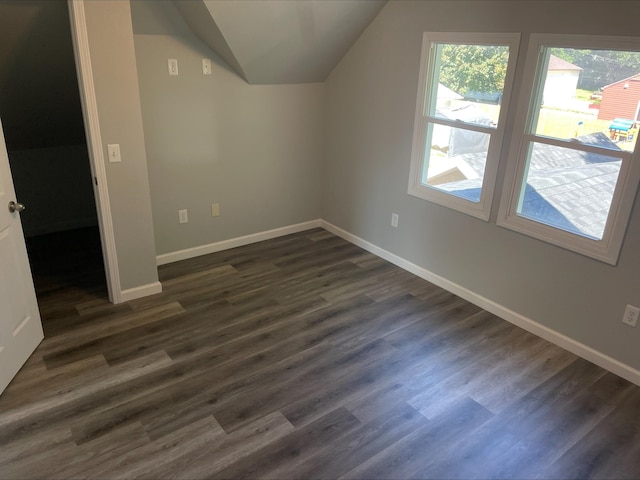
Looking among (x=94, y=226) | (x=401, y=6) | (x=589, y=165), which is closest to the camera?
(x=589, y=165)

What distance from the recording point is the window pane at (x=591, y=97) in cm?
253

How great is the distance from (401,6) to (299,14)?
0.79 m

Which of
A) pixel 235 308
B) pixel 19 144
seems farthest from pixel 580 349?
pixel 19 144

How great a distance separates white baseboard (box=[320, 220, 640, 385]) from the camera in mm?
2807

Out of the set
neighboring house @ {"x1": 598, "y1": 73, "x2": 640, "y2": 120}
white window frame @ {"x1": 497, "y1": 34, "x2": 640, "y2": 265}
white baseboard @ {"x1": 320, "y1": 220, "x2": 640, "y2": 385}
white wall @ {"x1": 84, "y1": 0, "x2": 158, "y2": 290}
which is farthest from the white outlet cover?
neighboring house @ {"x1": 598, "y1": 73, "x2": 640, "y2": 120}

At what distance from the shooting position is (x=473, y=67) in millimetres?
3285

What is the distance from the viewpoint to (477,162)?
133 inches

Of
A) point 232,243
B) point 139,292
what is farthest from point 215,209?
point 139,292

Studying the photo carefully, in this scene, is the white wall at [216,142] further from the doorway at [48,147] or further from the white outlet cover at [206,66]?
the doorway at [48,147]

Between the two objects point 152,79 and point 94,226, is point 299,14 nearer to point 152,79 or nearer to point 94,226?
point 152,79

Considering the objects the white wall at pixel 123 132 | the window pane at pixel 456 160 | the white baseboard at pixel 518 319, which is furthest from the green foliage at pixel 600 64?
the white wall at pixel 123 132

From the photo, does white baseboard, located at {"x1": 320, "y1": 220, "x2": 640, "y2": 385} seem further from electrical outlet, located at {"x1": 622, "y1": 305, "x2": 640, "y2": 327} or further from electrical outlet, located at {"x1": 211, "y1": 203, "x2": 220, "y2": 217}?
electrical outlet, located at {"x1": 211, "y1": 203, "x2": 220, "y2": 217}

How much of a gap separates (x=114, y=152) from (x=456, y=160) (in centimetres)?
240

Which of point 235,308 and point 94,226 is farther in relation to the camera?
point 94,226
